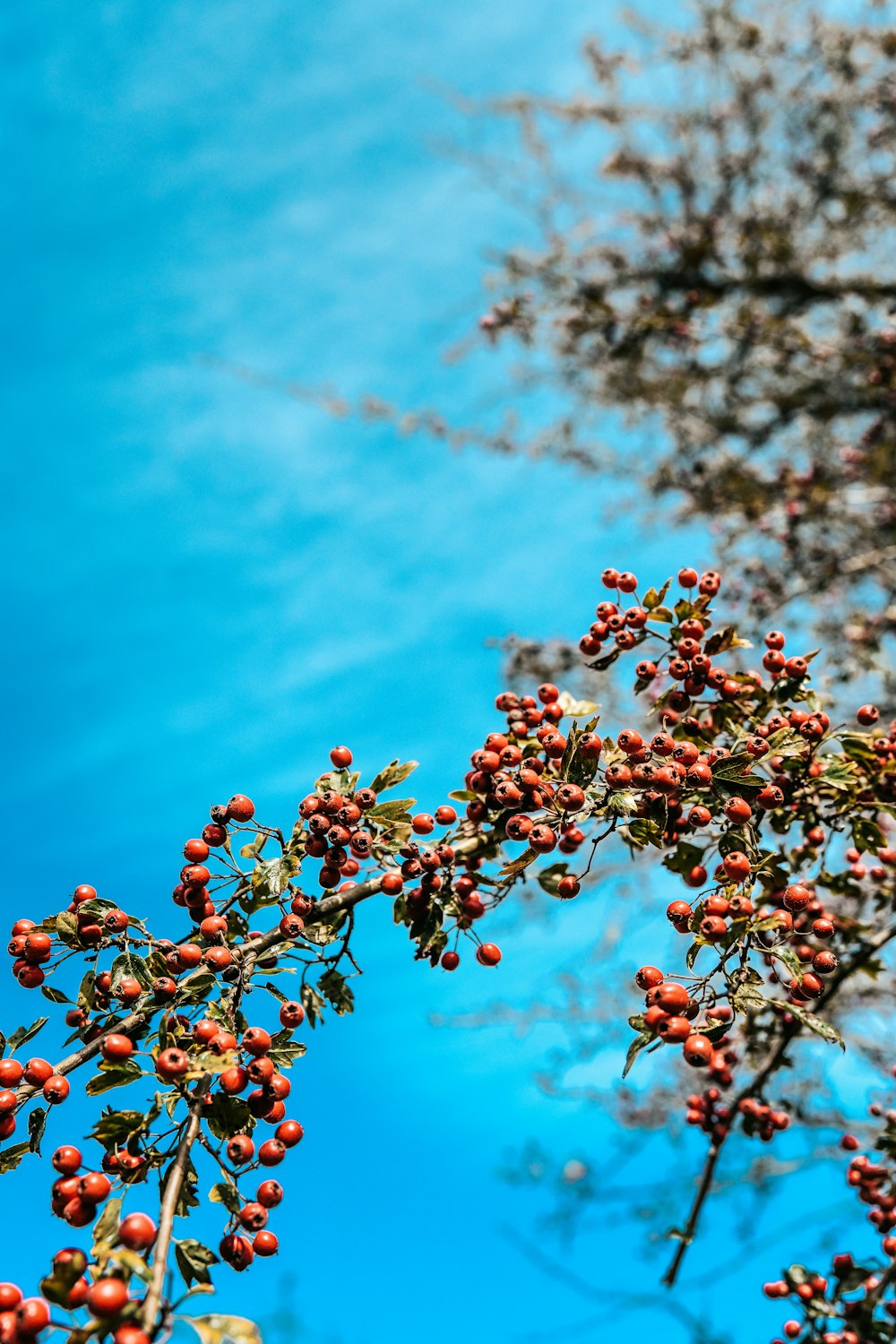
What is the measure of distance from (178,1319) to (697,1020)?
1173 millimetres

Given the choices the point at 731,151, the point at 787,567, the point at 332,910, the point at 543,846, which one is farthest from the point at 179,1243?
the point at 731,151

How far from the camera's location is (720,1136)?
3307 millimetres

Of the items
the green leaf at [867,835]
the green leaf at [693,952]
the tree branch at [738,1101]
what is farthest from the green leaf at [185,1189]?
the green leaf at [867,835]

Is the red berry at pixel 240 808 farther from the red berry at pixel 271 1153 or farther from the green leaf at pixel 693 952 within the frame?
the green leaf at pixel 693 952

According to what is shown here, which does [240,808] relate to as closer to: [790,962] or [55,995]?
[55,995]

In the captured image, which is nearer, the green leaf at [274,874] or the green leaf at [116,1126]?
the green leaf at [116,1126]

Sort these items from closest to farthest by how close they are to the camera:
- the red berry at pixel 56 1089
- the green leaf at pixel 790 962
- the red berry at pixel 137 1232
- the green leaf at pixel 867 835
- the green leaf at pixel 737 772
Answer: the red berry at pixel 137 1232
the red berry at pixel 56 1089
the green leaf at pixel 790 962
the green leaf at pixel 737 772
the green leaf at pixel 867 835

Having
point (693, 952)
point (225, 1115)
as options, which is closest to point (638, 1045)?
point (693, 952)

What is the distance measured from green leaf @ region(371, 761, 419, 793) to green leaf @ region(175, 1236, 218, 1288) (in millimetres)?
1066

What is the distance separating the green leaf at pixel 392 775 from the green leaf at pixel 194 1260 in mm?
1066

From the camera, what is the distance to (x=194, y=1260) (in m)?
1.92

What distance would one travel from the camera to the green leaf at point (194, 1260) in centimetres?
192

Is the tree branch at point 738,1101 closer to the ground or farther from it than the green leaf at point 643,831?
closer to the ground

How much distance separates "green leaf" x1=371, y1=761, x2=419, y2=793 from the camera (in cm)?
256
